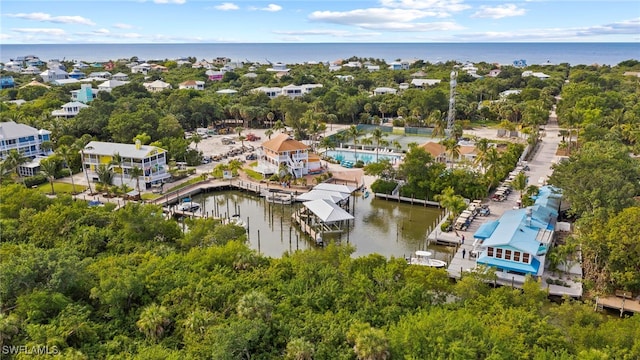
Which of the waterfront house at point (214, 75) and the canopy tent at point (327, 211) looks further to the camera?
the waterfront house at point (214, 75)

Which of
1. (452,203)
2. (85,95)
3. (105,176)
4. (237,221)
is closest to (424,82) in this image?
(85,95)

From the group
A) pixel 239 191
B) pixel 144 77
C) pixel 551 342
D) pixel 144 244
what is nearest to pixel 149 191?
pixel 239 191

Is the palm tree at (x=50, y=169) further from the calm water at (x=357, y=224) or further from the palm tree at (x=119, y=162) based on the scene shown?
the calm water at (x=357, y=224)

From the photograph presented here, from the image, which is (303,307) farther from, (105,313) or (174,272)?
(105,313)

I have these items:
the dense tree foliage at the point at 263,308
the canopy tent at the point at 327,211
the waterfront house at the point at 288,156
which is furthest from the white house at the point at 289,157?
the dense tree foliage at the point at 263,308

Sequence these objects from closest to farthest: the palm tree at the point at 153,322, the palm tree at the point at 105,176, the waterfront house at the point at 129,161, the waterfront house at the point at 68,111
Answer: the palm tree at the point at 153,322, the palm tree at the point at 105,176, the waterfront house at the point at 129,161, the waterfront house at the point at 68,111

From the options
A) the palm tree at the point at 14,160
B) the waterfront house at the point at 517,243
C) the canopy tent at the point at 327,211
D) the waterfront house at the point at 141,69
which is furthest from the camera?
the waterfront house at the point at 141,69

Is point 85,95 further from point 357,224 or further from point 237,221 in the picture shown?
point 357,224
